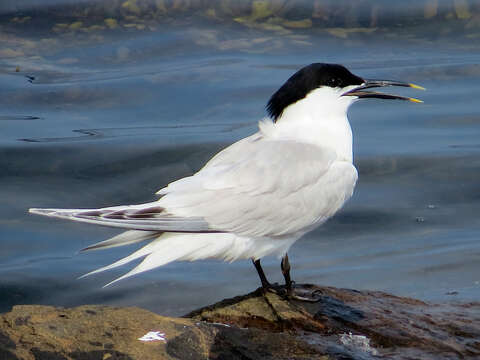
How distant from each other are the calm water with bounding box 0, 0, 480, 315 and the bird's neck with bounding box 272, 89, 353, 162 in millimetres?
1336

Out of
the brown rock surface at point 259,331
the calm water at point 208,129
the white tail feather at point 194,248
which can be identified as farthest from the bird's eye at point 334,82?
the calm water at point 208,129

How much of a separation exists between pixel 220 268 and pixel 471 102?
13.0ft

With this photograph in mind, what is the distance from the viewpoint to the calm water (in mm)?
6164

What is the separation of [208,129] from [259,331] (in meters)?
4.80

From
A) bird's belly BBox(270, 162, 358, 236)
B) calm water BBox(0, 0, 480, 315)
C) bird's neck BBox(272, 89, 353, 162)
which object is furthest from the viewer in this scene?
calm water BBox(0, 0, 480, 315)

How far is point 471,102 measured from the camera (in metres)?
9.02

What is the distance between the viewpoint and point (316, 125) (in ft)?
15.9

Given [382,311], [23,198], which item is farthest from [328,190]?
[23,198]

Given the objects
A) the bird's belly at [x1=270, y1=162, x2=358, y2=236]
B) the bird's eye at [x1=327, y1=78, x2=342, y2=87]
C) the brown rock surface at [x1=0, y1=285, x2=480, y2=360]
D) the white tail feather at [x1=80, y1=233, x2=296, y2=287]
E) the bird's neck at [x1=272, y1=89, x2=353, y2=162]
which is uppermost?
the bird's eye at [x1=327, y1=78, x2=342, y2=87]

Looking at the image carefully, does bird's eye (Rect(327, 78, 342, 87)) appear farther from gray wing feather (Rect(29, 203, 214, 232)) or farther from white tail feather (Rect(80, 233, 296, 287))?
gray wing feather (Rect(29, 203, 214, 232))

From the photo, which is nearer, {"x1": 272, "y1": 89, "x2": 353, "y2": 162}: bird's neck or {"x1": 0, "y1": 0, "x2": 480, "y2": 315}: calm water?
{"x1": 272, "y1": 89, "x2": 353, "y2": 162}: bird's neck

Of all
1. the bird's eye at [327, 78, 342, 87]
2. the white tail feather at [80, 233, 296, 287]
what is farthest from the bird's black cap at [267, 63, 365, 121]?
the white tail feather at [80, 233, 296, 287]

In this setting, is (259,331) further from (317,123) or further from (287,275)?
(317,123)

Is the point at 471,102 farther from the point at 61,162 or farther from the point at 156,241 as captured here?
the point at 156,241
